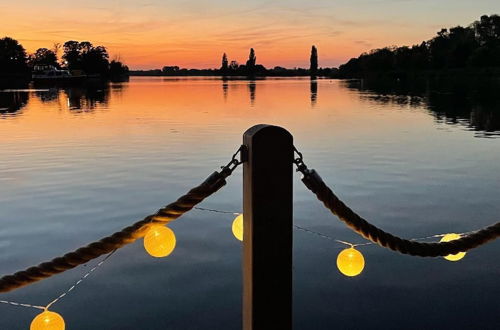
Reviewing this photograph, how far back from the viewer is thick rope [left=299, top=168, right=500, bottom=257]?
281 cm

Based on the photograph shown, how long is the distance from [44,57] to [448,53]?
389ft

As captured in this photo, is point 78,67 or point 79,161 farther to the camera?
point 78,67

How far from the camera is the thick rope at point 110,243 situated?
2.73 metres

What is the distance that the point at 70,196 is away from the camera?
44.4 ft

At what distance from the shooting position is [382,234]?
3.04 meters

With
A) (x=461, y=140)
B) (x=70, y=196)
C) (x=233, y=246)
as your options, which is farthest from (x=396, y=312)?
(x=461, y=140)

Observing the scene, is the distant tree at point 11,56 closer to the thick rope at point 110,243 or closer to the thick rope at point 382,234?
the thick rope at point 110,243

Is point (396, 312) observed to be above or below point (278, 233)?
below

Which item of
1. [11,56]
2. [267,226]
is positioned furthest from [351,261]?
[11,56]

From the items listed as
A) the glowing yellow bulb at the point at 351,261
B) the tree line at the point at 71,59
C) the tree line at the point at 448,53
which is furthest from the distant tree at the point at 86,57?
the glowing yellow bulb at the point at 351,261

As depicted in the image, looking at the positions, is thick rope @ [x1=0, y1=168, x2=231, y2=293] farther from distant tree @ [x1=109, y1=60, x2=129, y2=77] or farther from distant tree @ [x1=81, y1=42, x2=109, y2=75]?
distant tree @ [x1=109, y1=60, x2=129, y2=77]

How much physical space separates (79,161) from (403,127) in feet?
61.6

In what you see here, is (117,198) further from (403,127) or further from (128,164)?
(403,127)

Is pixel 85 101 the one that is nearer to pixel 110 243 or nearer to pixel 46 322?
pixel 46 322
